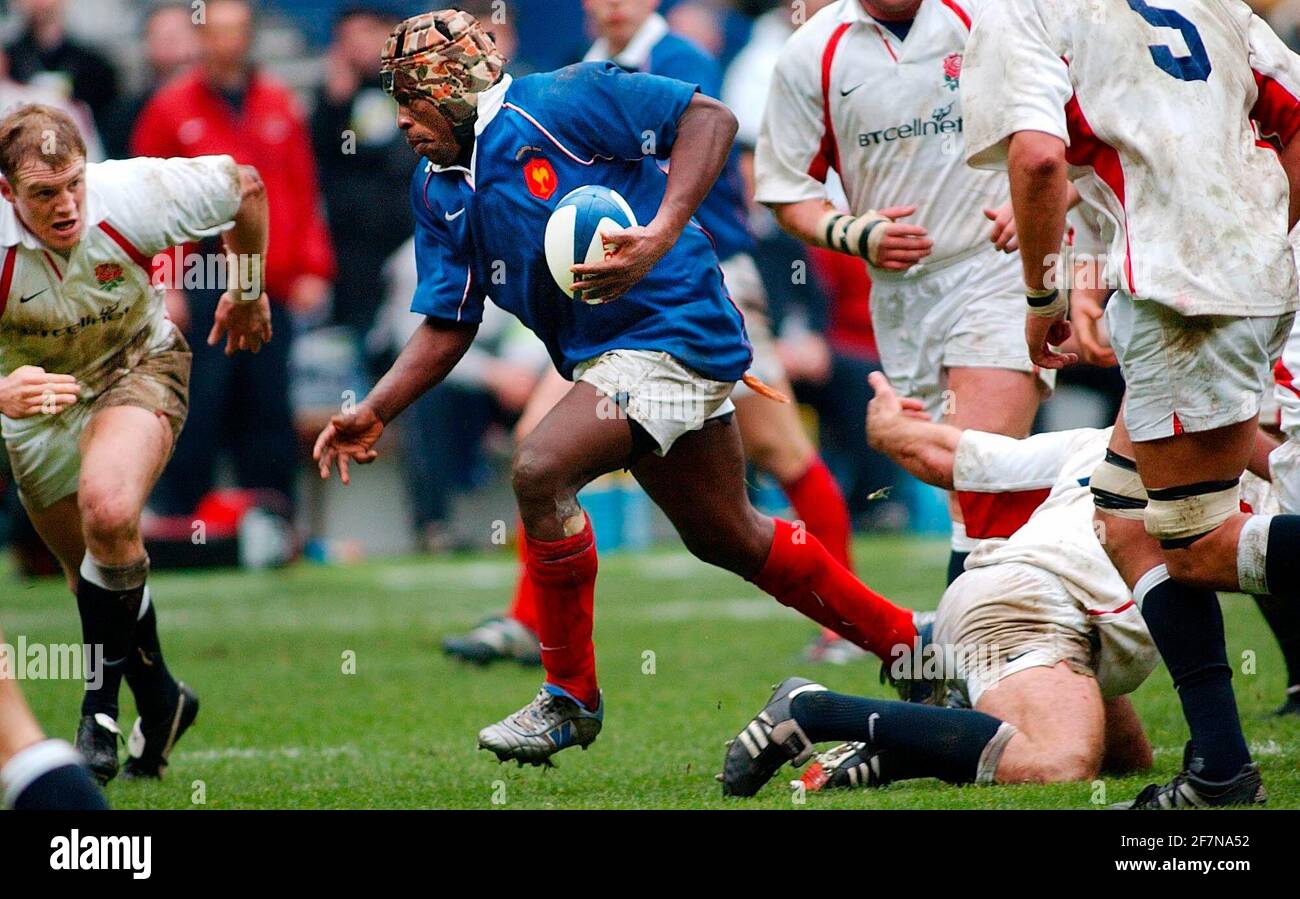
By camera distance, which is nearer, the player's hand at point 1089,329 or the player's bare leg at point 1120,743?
the player's bare leg at point 1120,743

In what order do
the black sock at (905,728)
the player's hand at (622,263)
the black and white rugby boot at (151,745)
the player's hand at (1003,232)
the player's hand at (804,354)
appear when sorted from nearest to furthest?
1. the black sock at (905,728)
2. the player's hand at (622,263)
3. the player's hand at (1003,232)
4. the black and white rugby boot at (151,745)
5. the player's hand at (804,354)

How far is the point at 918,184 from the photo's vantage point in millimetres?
6277

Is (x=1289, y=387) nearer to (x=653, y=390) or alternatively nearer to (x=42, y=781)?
(x=653, y=390)

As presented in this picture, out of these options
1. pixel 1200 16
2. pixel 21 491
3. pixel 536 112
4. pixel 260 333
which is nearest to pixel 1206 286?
pixel 1200 16

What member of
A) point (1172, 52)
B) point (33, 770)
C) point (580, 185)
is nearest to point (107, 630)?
point (580, 185)

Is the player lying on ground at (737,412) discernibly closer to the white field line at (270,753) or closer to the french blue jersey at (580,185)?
the white field line at (270,753)

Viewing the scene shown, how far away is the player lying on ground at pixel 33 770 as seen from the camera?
3443 mm

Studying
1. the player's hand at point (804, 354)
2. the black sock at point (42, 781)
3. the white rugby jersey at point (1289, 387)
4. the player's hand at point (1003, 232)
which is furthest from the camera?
the player's hand at point (804, 354)

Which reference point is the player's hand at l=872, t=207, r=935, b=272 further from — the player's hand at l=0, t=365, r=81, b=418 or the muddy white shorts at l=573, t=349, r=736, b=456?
the player's hand at l=0, t=365, r=81, b=418

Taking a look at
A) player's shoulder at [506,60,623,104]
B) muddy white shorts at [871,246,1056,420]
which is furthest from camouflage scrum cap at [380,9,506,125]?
muddy white shorts at [871,246,1056,420]

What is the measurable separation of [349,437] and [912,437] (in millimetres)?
1717

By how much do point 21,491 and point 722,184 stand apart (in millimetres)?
3258

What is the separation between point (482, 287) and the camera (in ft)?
17.8

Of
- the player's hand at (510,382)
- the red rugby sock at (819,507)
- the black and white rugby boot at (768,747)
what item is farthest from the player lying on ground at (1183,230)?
the player's hand at (510,382)
